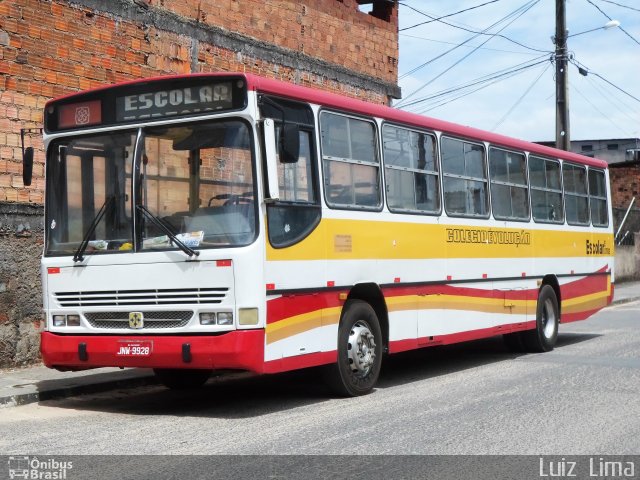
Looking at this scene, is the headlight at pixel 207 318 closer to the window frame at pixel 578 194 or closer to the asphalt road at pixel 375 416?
the asphalt road at pixel 375 416

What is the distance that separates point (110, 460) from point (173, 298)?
6.74 ft

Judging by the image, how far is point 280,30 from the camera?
17.2 meters

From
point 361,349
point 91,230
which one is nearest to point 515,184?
point 361,349

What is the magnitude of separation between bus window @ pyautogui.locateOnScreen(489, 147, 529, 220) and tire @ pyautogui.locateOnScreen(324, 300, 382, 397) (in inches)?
142

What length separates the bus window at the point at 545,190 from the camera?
14289 millimetres

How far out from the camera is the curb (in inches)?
382

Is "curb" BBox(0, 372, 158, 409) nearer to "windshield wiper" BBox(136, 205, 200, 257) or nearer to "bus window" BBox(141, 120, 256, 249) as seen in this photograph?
"bus window" BBox(141, 120, 256, 249)

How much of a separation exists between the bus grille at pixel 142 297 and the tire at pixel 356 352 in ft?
5.64

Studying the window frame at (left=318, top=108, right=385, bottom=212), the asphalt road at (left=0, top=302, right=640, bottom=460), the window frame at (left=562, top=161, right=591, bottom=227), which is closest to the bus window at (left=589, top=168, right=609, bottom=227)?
the window frame at (left=562, top=161, right=591, bottom=227)

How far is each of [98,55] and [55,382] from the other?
482 centimetres

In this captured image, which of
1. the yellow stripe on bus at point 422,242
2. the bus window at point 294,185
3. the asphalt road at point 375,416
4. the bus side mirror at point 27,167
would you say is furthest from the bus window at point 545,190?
the bus side mirror at point 27,167

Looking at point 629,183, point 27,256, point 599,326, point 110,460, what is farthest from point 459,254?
point 629,183

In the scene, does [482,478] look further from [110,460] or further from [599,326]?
[599,326]

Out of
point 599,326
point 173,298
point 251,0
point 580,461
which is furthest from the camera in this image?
point 599,326
